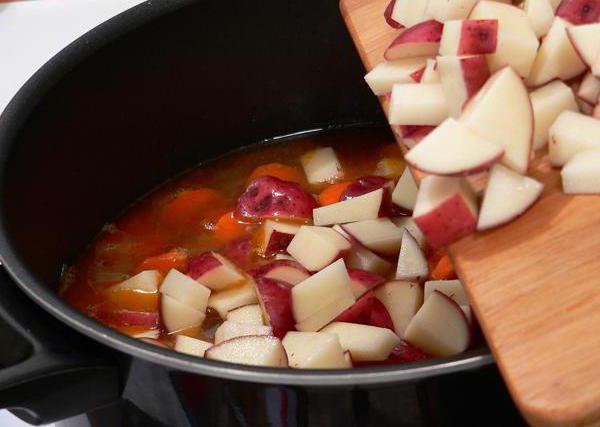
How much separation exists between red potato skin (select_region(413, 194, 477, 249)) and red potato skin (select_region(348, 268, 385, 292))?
0.35 m

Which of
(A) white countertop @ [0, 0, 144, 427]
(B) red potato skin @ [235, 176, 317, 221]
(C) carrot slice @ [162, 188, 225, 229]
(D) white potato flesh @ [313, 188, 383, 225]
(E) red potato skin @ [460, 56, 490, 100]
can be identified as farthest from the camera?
(A) white countertop @ [0, 0, 144, 427]

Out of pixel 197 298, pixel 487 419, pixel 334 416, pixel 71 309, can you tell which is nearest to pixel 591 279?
pixel 487 419

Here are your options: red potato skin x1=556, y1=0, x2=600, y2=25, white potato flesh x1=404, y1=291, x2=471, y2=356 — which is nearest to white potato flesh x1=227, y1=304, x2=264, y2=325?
white potato flesh x1=404, y1=291, x2=471, y2=356

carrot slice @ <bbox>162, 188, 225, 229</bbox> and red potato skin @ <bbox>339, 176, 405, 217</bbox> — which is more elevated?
carrot slice @ <bbox>162, 188, 225, 229</bbox>

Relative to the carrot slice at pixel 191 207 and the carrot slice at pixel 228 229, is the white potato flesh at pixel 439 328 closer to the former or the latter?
the carrot slice at pixel 228 229

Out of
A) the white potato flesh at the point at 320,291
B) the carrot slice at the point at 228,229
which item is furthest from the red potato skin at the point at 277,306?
the carrot slice at the point at 228,229

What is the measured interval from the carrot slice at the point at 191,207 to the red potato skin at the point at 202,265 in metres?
0.23

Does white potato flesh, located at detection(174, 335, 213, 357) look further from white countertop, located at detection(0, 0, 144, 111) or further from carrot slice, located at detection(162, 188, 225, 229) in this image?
white countertop, located at detection(0, 0, 144, 111)

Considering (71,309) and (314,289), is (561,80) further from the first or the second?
(71,309)

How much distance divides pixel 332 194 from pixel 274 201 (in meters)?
0.12

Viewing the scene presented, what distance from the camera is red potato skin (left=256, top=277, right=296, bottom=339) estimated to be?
1.46 meters

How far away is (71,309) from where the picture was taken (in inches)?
44.8

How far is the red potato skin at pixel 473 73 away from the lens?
4.19 ft

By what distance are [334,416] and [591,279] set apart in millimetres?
350
